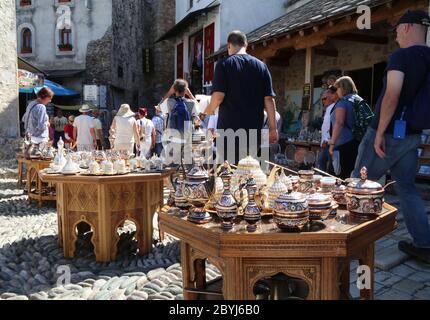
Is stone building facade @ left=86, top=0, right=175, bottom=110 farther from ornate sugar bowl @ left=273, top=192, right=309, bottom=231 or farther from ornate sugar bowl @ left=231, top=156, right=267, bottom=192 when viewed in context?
ornate sugar bowl @ left=273, top=192, right=309, bottom=231

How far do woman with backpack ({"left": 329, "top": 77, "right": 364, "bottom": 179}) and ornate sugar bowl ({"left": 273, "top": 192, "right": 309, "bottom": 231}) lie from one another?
2.80 meters

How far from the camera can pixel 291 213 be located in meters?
1.80

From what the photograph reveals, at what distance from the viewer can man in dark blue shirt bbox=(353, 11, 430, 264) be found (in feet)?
9.20

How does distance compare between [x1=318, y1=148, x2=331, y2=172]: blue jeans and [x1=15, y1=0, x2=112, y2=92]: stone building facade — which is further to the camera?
[x1=15, y1=0, x2=112, y2=92]: stone building facade

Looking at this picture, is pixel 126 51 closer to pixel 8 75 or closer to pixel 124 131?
pixel 8 75

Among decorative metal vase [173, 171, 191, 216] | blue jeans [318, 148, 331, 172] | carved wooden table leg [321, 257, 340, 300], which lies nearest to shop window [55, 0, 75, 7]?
blue jeans [318, 148, 331, 172]

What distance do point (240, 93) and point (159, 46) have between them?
22.6m

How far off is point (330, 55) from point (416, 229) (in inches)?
328

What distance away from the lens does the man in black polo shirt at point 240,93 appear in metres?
3.45

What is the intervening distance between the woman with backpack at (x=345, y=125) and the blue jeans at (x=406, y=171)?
1.38 m

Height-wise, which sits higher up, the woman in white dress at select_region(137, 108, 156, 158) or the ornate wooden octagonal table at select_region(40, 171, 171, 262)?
the woman in white dress at select_region(137, 108, 156, 158)

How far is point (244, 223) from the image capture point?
1.94 m

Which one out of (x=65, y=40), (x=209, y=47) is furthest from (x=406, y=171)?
(x=65, y=40)
